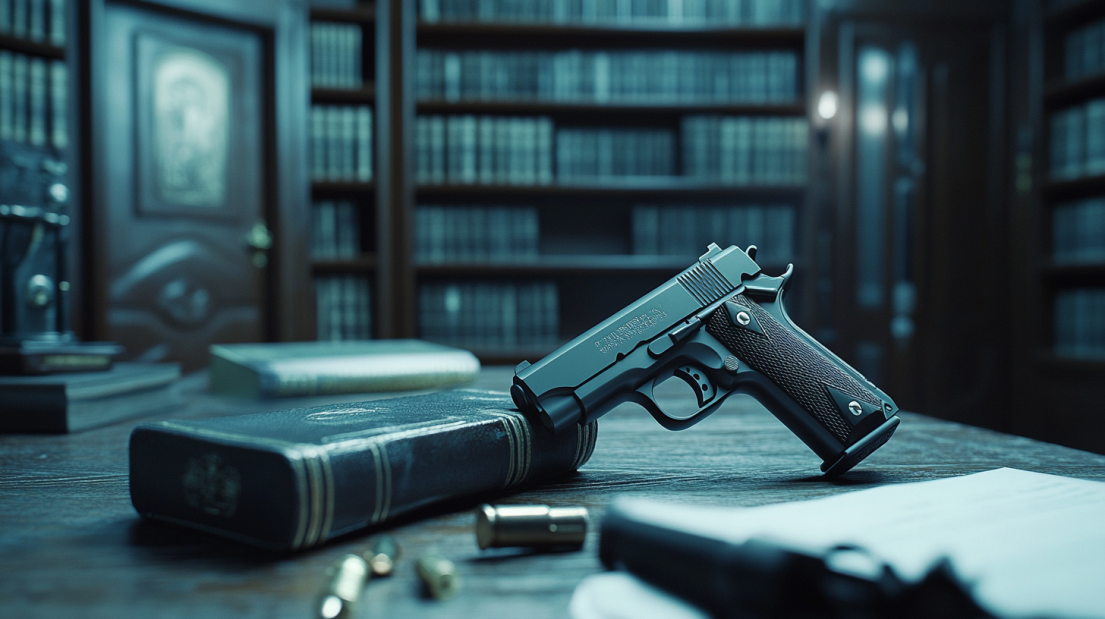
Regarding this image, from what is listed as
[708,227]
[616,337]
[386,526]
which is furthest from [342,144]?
[386,526]

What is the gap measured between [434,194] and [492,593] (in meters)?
2.63

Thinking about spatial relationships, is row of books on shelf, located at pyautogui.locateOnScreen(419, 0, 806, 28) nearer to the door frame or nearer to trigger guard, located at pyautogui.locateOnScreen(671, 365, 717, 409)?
the door frame

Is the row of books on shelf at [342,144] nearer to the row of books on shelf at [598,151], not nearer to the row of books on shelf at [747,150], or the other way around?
the row of books on shelf at [598,151]

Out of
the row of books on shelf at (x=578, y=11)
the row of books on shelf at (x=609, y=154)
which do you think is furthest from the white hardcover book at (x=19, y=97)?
the row of books on shelf at (x=609, y=154)

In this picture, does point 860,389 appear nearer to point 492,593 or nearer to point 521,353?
point 492,593

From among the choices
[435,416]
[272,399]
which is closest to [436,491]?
[435,416]

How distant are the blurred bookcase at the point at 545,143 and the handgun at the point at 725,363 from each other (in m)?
2.01

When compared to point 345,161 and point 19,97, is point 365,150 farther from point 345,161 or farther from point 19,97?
point 19,97

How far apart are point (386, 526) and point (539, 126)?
7.86 feet

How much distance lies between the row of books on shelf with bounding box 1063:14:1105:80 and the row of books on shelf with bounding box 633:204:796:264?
1250 millimetres

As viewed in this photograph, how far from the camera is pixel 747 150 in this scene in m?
2.77

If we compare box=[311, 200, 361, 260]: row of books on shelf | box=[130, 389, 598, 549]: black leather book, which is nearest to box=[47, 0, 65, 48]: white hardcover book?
box=[311, 200, 361, 260]: row of books on shelf

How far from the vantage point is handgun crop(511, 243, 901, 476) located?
0.65 m

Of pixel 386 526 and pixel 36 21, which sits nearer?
pixel 386 526
